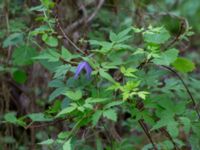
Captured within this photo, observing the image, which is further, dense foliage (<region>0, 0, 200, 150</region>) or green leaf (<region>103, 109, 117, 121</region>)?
dense foliage (<region>0, 0, 200, 150</region>)

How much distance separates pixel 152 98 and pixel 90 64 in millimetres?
298

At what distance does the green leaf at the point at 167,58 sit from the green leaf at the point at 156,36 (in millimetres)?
53

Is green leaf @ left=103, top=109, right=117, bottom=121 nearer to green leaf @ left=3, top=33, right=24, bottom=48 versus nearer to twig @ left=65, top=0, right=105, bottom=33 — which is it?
green leaf @ left=3, top=33, right=24, bottom=48

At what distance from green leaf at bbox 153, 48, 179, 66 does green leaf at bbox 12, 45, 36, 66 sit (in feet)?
2.03

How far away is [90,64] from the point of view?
1.50m

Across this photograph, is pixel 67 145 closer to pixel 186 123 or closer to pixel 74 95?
pixel 74 95

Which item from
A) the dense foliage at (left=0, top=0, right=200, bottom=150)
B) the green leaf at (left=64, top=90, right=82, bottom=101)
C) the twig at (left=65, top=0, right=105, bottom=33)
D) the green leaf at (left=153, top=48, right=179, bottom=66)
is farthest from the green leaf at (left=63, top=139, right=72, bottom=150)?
the twig at (left=65, top=0, right=105, bottom=33)

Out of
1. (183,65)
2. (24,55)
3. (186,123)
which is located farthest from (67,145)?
(24,55)

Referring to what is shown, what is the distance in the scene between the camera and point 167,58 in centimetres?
154

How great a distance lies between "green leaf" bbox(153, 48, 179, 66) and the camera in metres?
1.52

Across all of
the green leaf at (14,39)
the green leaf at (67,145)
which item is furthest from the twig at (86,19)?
the green leaf at (67,145)

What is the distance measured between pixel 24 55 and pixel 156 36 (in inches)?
23.9

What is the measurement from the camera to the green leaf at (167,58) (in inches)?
59.8

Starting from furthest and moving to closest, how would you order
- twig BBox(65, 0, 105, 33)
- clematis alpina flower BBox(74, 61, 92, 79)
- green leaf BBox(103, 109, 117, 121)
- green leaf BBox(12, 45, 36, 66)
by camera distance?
twig BBox(65, 0, 105, 33), green leaf BBox(12, 45, 36, 66), clematis alpina flower BBox(74, 61, 92, 79), green leaf BBox(103, 109, 117, 121)
